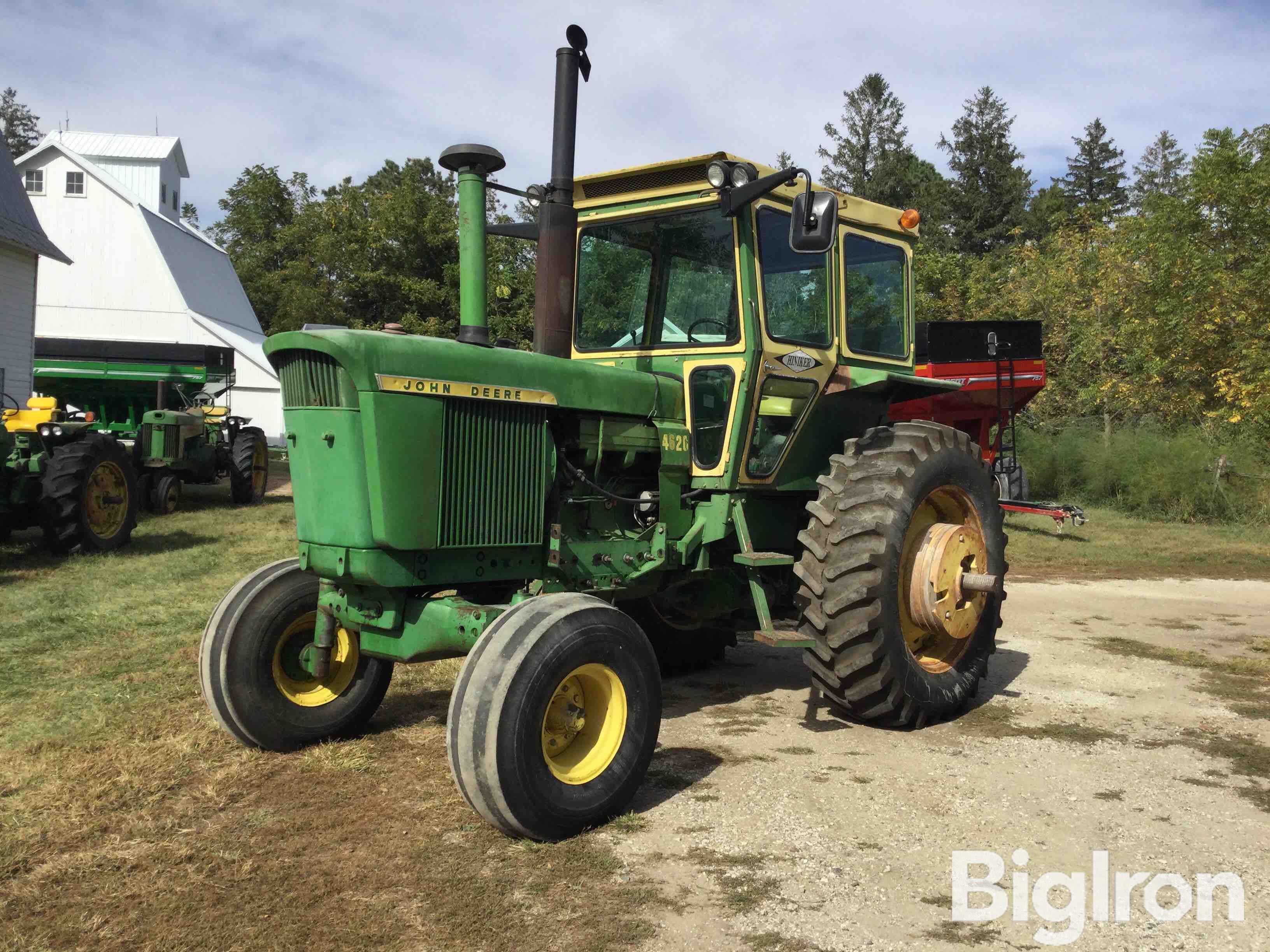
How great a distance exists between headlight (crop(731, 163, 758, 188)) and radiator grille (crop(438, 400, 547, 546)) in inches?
56.1

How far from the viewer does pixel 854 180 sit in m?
40.1

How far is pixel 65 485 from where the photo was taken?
9680 millimetres

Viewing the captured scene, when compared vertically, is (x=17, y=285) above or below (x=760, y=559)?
above

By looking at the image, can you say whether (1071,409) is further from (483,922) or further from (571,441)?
(483,922)

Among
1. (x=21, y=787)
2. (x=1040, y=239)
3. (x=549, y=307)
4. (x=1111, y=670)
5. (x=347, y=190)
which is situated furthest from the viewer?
(x=1040, y=239)

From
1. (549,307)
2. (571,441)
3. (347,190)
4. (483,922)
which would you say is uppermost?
(347,190)

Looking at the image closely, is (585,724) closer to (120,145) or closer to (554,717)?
(554,717)

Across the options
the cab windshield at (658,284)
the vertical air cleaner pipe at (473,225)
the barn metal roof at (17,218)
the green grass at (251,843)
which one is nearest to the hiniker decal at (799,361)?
the cab windshield at (658,284)

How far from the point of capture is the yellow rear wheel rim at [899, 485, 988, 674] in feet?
16.4

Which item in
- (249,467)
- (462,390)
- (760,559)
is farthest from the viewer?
(249,467)

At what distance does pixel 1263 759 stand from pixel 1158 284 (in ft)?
51.8

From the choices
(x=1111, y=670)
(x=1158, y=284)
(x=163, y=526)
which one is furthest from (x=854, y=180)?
(x=1111, y=670)

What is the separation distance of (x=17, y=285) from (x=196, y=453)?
17.4ft

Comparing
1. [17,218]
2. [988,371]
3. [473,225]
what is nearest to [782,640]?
[473,225]
